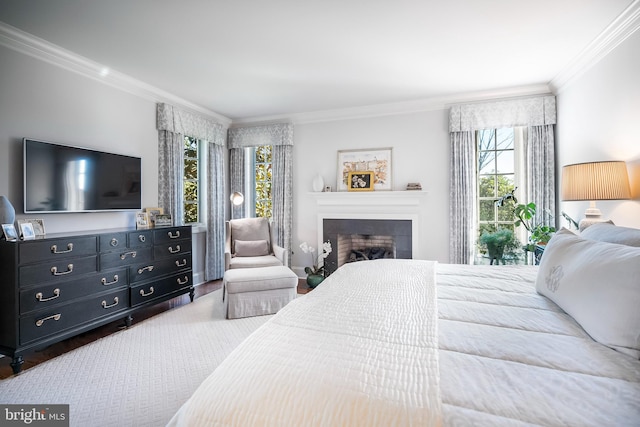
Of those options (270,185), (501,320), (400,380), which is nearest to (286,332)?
(400,380)

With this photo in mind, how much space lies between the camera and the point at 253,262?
3752 mm

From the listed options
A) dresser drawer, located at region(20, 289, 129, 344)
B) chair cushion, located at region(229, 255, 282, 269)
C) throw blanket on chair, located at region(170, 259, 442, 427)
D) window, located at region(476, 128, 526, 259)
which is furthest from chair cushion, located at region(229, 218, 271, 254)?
throw blanket on chair, located at region(170, 259, 442, 427)

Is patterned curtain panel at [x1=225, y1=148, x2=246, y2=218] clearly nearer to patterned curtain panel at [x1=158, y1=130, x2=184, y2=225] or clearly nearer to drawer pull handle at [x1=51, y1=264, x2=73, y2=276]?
patterned curtain panel at [x1=158, y1=130, x2=184, y2=225]

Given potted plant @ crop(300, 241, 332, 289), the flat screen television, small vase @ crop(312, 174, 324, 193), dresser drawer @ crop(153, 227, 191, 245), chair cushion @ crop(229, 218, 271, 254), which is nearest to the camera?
the flat screen television

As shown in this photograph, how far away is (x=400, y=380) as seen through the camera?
80 cm

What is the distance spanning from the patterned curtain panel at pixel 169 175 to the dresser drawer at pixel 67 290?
122 centimetres

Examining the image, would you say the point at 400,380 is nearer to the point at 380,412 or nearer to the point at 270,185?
the point at 380,412

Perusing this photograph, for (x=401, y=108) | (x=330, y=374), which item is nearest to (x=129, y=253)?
(x=330, y=374)

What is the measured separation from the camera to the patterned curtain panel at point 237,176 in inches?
202

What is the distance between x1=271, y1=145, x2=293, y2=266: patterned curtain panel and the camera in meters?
4.87

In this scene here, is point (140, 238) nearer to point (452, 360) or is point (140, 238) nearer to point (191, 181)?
point (191, 181)

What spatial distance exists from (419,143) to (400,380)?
3.96m

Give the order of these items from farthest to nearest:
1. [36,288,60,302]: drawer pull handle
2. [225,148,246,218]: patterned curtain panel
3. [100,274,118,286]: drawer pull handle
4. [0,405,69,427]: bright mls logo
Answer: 1. [225,148,246,218]: patterned curtain panel
2. [100,274,118,286]: drawer pull handle
3. [36,288,60,302]: drawer pull handle
4. [0,405,69,427]: bright mls logo

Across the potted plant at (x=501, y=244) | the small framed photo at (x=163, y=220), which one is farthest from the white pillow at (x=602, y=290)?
the small framed photo at (x=163, y=220)
